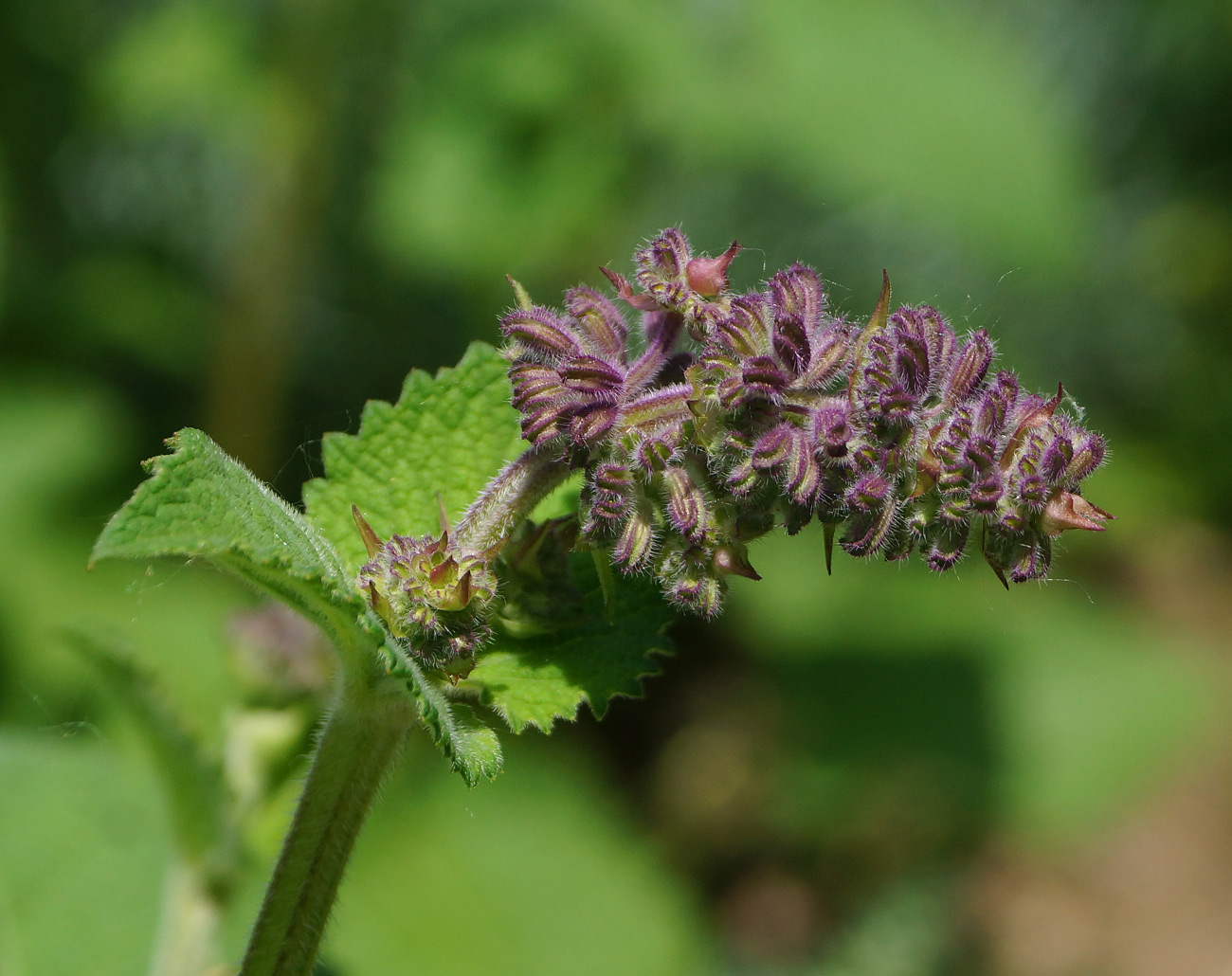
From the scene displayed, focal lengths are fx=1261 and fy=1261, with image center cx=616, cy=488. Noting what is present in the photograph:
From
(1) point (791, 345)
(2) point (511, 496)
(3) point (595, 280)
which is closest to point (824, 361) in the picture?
(1) point (791, 345)

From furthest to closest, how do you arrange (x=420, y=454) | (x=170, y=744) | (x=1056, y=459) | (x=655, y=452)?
(x=170, y=744) → (x=420, y=454) → (x=655, y=452) → (x=1056, y=459)

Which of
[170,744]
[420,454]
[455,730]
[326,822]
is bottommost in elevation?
[170,744]

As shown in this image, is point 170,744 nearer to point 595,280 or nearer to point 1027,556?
point 1027,556

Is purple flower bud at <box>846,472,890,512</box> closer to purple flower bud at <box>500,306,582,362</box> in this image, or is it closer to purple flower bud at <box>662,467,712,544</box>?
purple flower bud at <box>662,467,712,544</box>

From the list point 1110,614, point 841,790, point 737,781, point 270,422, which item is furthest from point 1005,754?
point 270,422

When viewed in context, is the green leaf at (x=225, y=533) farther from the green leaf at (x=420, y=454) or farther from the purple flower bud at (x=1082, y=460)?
the purple flower bud at (x=1082, y=460)

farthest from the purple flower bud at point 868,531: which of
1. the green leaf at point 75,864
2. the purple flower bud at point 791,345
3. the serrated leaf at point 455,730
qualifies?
the green leaf at point 75,864

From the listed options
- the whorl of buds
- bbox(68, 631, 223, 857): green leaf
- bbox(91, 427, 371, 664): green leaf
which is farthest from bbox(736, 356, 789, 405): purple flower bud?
bbox(68, 631, 223, 857): green leaf
